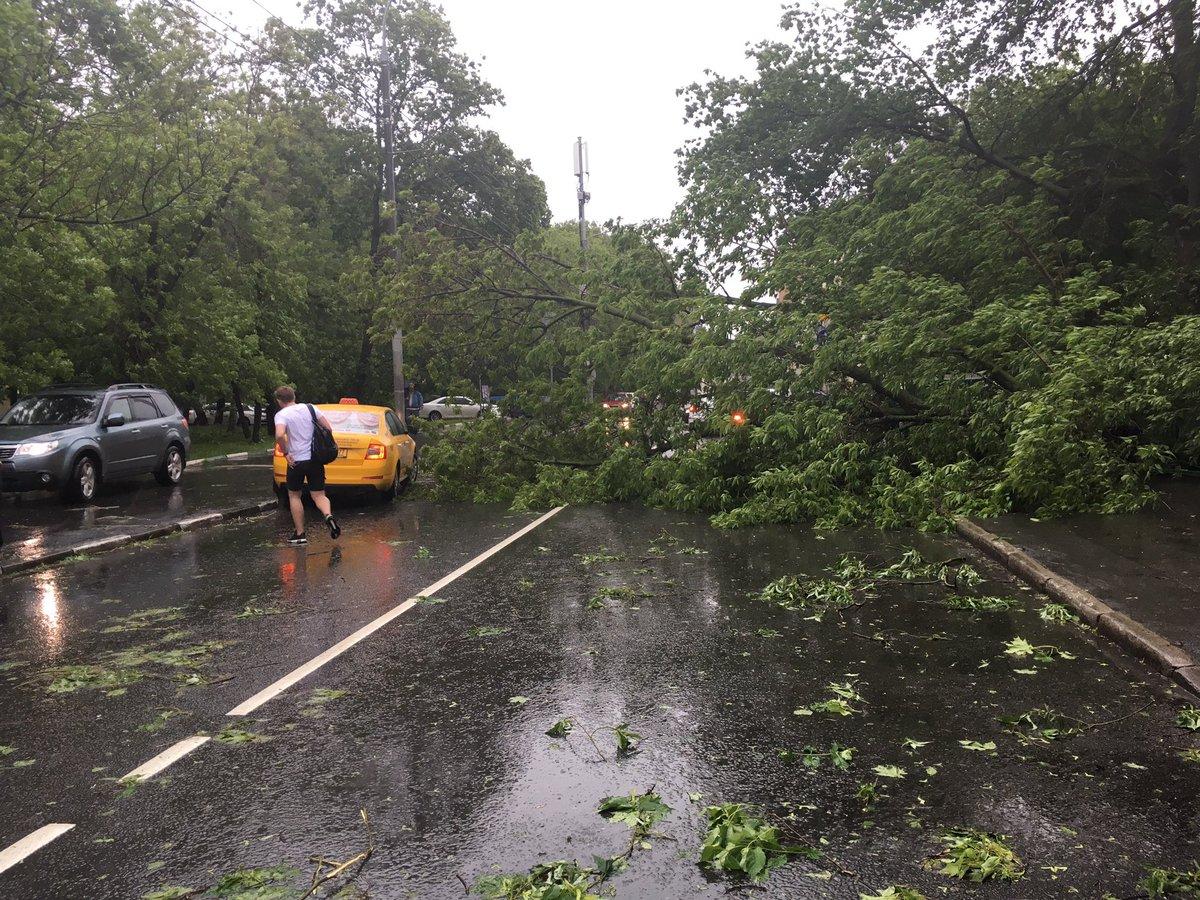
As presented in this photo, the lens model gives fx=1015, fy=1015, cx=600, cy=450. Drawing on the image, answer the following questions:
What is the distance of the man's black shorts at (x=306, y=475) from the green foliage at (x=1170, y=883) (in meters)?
10.1

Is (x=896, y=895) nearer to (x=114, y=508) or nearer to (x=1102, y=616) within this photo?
(x=1102, y=616)

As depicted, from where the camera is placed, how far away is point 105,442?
17.5 metres

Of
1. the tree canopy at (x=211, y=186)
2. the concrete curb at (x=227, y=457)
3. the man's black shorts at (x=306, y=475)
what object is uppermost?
the tree canopy at (x=211, y=186)

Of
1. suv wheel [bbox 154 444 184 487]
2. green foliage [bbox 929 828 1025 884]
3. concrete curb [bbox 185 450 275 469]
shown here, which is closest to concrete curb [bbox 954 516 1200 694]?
green foliage [bbox 929 828 1025 884]

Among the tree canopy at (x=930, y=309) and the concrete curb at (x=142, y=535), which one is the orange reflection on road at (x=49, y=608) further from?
the tree canopy at (x=930, y=309)

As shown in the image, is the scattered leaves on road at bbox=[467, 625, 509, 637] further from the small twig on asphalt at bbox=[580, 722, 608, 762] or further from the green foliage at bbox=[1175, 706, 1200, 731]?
the green foliage at bbox=[1175, 706, 1200, 731]

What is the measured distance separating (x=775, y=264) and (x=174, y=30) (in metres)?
20.9

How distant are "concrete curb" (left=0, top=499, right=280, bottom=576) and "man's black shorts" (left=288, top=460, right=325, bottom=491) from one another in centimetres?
236

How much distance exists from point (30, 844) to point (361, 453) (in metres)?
12.4

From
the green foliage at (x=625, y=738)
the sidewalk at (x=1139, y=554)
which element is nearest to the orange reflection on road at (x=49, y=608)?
the green foliage at (x=625, y=738)

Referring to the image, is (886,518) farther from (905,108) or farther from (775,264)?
(905,108)

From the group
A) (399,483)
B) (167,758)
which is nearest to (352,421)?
(399,483)

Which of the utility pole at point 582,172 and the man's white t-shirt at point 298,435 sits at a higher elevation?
the utility pole at point 582,172

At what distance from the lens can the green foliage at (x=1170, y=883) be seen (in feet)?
11.1
